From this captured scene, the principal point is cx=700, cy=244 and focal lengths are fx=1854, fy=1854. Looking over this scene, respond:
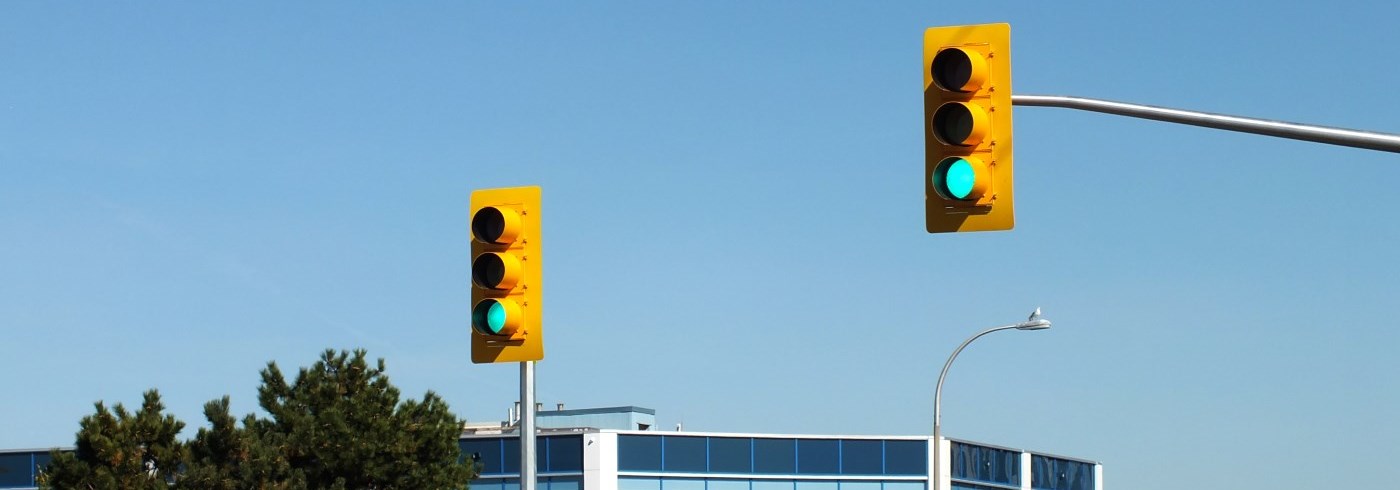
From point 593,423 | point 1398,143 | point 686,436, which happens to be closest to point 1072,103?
point 1398,143

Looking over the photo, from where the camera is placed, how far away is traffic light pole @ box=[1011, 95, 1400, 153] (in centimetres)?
849

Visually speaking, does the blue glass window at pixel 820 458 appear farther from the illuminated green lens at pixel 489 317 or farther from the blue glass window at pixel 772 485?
the illuminated green lens at pixel 489 317

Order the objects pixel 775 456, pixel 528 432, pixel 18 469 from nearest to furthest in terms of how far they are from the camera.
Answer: pixel 528 432, pixel 775 456, pixel 18 469

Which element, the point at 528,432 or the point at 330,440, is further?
the point at 330,440

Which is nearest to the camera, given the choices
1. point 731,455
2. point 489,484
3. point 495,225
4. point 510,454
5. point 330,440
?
point 495,225

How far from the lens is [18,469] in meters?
48.7

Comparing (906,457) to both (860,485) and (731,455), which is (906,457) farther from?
(731,455)

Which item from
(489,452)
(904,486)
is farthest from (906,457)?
(489,452)

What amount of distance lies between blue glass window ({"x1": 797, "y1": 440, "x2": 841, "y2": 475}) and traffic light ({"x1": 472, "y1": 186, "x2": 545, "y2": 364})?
37.2m

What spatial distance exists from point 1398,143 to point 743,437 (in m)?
38.5

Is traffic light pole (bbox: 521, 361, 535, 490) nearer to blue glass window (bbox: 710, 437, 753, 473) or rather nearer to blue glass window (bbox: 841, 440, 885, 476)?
blue glass window (bbox: 710, 437, 753, 473)

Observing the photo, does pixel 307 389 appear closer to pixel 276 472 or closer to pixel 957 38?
pixel 276 472

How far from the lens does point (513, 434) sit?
46.8 metres

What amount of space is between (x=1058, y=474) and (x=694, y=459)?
13.9 m
